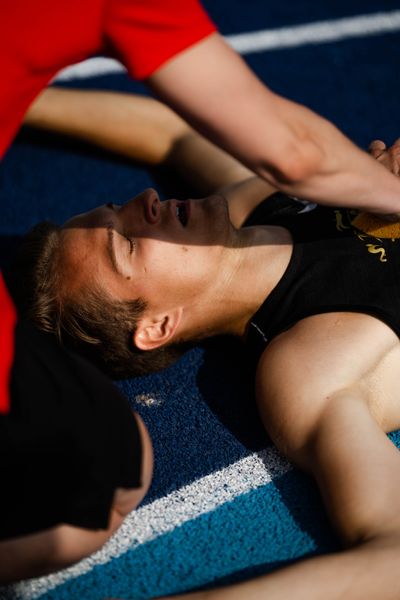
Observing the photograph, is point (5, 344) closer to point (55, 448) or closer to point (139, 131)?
point (55, 448)

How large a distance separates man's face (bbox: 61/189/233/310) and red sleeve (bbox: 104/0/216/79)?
105 cm

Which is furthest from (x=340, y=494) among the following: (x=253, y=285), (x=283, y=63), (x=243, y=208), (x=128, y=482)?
(x=283, y=63)

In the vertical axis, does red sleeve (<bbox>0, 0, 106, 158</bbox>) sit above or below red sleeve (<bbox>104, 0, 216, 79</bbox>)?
above

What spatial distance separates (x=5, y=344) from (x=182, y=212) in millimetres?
1012

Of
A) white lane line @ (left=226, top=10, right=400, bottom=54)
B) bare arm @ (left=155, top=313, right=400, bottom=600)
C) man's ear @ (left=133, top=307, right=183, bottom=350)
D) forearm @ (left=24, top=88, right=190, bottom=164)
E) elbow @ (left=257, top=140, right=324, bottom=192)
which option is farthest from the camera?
white lane line @ (left=226, top=10, right=400, bottom=54)

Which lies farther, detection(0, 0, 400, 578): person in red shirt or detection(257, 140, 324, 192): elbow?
detection(257, 140, 324, 192): elbow

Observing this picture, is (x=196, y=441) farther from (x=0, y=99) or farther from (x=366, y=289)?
(x=0, y=99)

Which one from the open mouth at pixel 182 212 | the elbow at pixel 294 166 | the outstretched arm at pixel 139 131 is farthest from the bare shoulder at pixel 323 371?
the outstretched arm at pixel 139 131

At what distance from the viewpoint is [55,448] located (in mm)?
1830

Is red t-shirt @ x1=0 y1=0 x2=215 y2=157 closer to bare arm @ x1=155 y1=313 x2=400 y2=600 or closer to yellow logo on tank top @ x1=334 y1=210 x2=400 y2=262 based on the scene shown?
bare arm @ x1=155 y1=313 x2=400 y2=600

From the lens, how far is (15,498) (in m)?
1.82

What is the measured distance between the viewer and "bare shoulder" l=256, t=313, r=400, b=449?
2.26m

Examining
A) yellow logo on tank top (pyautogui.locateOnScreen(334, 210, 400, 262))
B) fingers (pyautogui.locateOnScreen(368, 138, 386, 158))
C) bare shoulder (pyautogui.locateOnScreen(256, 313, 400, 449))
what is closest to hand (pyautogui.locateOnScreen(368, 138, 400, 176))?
fingers (pyautogui.locateOnScreen(368, 138, 386, 158))

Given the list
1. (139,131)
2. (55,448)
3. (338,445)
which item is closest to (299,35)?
(139,131)
